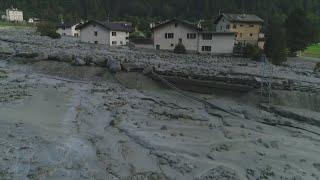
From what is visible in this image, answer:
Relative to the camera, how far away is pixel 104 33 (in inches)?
2343

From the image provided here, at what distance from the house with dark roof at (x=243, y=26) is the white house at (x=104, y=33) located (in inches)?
737

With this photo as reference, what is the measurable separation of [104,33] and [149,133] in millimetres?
48352

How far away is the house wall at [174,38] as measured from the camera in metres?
48.5

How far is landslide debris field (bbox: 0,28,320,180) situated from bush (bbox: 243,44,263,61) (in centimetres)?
2347

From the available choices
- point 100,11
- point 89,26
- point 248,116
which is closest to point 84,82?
point 248,116

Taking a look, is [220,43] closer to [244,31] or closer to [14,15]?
[244,31]

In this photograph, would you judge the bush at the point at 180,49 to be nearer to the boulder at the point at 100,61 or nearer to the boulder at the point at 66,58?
the boulder at the point at 66,58

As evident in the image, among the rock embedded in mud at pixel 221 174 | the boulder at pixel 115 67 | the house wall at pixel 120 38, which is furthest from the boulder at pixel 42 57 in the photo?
the house wall at pixel 120 38

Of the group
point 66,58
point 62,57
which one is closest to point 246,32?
point 66,58

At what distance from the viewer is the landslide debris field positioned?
10469mm

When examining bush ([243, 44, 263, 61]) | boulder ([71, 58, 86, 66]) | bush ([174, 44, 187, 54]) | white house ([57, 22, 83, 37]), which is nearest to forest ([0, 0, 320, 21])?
white house ([57, 22, 83, 37])

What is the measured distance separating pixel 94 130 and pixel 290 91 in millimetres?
12087

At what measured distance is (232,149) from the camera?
1243cm

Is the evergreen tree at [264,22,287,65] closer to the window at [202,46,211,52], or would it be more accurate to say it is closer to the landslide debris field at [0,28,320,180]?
the window at [202,46,211,52]
